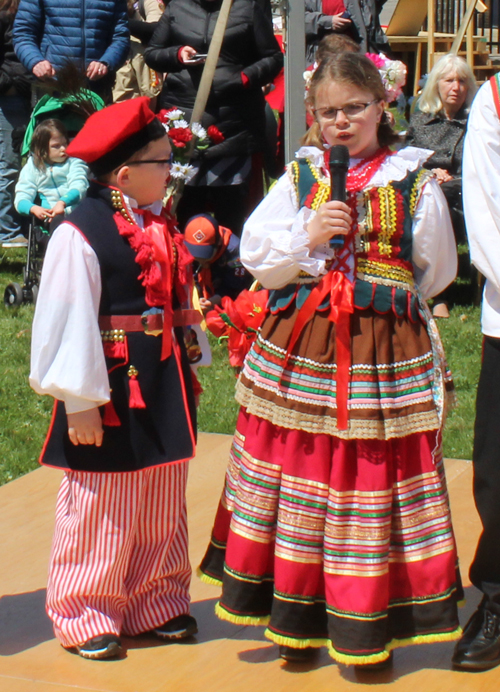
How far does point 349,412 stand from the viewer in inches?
113

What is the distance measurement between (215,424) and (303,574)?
254cm

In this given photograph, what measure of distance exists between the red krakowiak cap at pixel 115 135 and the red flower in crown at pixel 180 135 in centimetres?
268

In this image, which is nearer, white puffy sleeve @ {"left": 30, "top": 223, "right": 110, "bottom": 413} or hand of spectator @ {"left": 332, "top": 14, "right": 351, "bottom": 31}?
white puffy sleeve @ {"left": 30, "top": 223, "right": 110, "bottom": 413}

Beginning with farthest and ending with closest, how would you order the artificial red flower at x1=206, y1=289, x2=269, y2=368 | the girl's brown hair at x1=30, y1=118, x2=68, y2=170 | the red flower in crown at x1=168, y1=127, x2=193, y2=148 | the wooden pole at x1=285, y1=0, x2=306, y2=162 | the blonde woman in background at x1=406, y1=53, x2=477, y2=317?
1. the blonde woman in background at x1=406, y1=53, x2=477, y2=317
2. the girl's brown hair at x1=30, y1=118, x2=68, y2=170
3. the red flower in crown at x1=168, y1=127, x2=193, y2=148
4. the wooden pole at x1=285, y1=0, x2=306, y2=162
5. the artificial red flower at x1=206, y1=289, x2=269, y2=368

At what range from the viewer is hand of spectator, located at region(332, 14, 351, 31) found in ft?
24.6

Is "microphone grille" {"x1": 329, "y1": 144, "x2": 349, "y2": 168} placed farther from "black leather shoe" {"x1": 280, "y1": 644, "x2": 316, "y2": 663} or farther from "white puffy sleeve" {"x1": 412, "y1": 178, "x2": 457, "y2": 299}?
"black leather shoe" {"x1": 280, "y1": 644, "x2": 316, "y2": 663}

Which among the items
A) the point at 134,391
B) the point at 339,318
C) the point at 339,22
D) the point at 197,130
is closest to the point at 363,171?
the point at 339,318

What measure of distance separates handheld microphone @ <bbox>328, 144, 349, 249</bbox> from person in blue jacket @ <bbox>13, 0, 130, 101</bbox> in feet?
16.4

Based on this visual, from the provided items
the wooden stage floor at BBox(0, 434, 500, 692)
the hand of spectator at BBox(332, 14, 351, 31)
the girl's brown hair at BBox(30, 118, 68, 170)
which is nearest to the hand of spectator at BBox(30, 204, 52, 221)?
the girl's brown hair at BBox(30, 118, 68, 170)

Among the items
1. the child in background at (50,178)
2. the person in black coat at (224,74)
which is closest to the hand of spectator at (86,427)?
the person in black coat at (224,74)

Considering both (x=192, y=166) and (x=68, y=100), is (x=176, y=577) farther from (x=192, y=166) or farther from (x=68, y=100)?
(x=192, y=166)

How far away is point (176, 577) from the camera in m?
3.31

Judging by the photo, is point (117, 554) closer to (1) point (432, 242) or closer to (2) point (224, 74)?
(1) point (432, 242)

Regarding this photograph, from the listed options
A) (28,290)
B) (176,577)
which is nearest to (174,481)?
(176,577)
